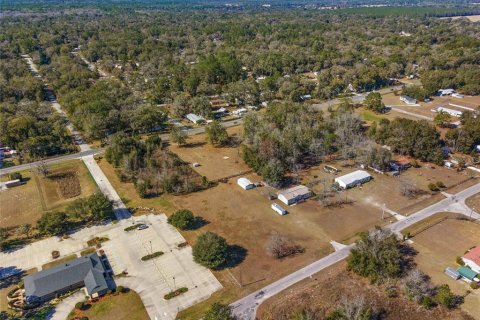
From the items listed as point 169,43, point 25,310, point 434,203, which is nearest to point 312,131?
point 434,203

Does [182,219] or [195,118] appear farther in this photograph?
[195,118]

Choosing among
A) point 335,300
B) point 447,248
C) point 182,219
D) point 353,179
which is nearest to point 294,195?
point 353,179

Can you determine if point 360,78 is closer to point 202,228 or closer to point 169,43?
point 202,228

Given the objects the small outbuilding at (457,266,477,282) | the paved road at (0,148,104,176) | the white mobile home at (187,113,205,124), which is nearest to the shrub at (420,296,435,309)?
the small outbuilding at (457,266,477,282)

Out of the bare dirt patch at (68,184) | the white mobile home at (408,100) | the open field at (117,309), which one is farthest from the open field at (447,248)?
the white mobile home at (408,100)

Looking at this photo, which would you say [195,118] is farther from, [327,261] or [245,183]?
[327,261]

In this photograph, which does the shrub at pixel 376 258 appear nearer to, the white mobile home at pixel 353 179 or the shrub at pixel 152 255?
the white mobile home at pixel 353 179
